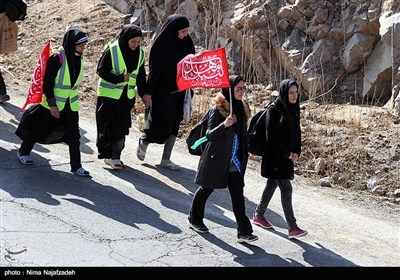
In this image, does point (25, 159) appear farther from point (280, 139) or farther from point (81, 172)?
point (280, 139)

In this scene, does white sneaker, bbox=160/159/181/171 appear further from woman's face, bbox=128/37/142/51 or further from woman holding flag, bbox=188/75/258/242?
woman holding flag, bbox=188/75/258/242

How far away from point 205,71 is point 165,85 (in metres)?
1.83

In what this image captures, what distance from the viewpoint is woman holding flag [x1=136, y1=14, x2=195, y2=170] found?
31.0 feet

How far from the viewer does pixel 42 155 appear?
374 inches

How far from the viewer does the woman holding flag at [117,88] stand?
9.12 metres

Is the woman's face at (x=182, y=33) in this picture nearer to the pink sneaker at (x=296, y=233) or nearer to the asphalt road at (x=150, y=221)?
the asphalt road at (x=150, y=221)

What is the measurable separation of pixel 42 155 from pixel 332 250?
356 centimetres

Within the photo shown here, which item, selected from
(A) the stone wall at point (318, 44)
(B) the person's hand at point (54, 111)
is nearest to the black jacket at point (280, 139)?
(B) the person's hand at point (54, 111)

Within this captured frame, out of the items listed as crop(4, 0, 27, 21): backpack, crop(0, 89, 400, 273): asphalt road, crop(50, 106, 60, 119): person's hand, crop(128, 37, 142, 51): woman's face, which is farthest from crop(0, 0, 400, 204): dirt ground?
crop(50, 106, 60, 119): person's hand

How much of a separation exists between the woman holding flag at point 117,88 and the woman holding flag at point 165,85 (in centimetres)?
19

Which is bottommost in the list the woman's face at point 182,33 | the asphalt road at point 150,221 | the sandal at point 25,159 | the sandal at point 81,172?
the asphalt road at point 150,221

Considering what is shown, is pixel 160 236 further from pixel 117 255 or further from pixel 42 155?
pixel 42 155

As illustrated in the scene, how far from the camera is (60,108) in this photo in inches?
347

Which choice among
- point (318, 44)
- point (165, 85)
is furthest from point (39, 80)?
point (318, 44)
